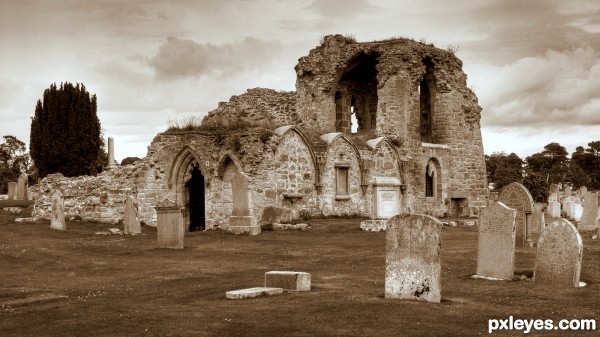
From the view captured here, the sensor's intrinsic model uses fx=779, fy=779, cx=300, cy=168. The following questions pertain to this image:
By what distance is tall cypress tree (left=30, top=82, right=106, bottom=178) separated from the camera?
1797 inches

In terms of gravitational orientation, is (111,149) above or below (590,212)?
above

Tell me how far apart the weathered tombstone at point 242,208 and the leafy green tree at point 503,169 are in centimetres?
4630

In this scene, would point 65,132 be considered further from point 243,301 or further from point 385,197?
point 243,301

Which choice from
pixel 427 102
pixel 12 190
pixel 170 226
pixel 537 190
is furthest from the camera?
pixel 537 190

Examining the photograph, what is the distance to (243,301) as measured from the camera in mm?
11477

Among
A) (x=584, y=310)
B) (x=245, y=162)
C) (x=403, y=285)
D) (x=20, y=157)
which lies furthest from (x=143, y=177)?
(x=20, y=157)

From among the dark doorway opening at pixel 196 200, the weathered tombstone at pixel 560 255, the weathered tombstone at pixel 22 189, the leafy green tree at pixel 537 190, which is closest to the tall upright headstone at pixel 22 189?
the weathered tombstone at pixel 22 189

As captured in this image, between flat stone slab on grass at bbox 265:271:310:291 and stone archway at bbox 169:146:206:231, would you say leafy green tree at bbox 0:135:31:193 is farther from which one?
flat stone slab on grass at bbox 265:271:310:291

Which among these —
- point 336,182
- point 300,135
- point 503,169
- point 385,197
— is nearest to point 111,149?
point 336,182

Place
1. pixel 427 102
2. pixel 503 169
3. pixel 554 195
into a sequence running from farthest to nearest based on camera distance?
1. pixel 503 169
2. pixel 554 195
3. pixel 427 102

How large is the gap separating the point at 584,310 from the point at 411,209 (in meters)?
22.7

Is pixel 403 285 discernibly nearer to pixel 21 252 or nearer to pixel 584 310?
pixel 584 310

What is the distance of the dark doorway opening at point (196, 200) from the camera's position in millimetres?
28672

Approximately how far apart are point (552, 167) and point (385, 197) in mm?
64045
